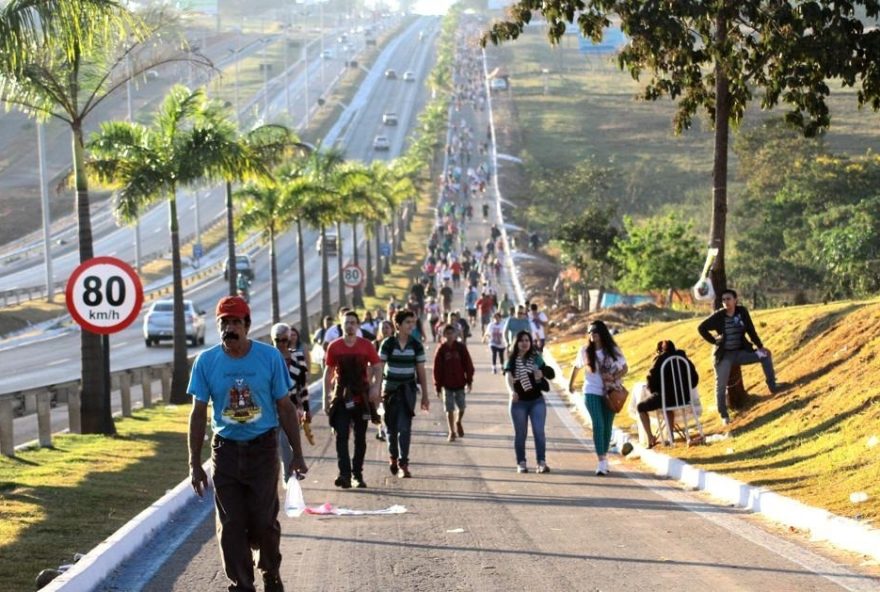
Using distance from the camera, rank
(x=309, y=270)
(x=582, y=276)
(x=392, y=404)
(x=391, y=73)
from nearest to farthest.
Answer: (x=392, y=404), (x=582, y=276), (x=309, y=270), (x=391, y=73)

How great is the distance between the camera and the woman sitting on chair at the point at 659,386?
1797 cm

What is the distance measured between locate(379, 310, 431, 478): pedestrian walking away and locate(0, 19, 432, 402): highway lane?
22507 millimetres

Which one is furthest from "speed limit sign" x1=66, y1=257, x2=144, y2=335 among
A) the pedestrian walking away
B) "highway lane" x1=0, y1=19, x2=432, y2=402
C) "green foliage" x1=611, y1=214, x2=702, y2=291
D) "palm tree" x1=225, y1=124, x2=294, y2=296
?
"green foliage" x1=611, y1=214, x2=702, y2=291

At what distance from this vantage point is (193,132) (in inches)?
1240

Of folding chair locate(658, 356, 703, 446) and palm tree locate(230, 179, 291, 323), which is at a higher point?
folding chair locate(658, 356, 703, 446)

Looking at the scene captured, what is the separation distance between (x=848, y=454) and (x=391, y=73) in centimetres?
16498

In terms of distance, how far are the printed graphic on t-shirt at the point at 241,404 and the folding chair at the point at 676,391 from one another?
32.8ft

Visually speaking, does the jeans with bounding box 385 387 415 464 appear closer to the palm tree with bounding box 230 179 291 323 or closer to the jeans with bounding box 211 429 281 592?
the jeans with bounding box 211 429 281 592

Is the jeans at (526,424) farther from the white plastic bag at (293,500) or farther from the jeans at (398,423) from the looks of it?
the white plastic bag at (293,500)

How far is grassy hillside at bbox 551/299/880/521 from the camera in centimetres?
1366

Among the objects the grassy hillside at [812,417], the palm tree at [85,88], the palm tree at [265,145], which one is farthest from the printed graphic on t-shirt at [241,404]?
the palm tree at [265,145]

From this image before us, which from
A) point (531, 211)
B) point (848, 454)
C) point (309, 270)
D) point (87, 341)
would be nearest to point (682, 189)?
point (531, 211)

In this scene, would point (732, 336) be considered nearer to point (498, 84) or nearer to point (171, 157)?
point (171, 157)

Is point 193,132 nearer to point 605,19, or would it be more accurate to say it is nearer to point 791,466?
point 605,19
